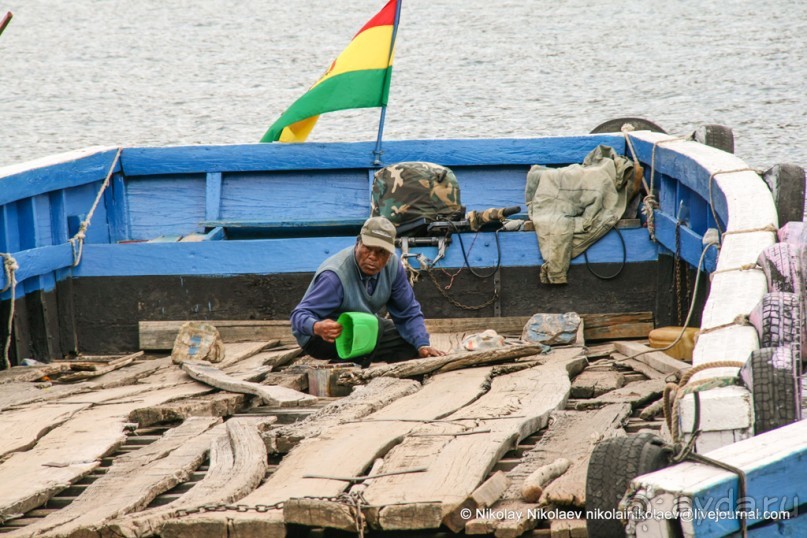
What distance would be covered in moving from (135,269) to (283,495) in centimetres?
484

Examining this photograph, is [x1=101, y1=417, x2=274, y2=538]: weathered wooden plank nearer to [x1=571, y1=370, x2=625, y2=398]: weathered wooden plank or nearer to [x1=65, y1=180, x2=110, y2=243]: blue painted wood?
[x1=571, y1=370, x2=625, y2=398]: weathered wooden plank

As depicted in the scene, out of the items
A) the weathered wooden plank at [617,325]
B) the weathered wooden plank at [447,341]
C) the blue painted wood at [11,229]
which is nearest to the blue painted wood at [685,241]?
the weathered wooden plank at [617,325]

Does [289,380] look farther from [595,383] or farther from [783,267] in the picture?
[783,267]

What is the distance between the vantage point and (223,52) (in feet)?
112

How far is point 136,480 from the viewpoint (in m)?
4.00

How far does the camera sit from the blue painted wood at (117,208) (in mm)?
9148

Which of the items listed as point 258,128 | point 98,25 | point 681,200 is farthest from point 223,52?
point 681,200

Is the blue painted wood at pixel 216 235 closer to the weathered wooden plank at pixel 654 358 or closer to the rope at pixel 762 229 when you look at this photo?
the weathered wooden plank at pixel 654 358

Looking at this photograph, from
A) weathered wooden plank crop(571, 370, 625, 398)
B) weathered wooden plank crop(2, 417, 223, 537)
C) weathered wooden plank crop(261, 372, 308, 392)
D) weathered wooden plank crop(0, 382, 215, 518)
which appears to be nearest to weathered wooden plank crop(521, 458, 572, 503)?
weathered wooden plank crop(2, 417, 223, 537)

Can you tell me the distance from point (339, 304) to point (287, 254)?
1499mm

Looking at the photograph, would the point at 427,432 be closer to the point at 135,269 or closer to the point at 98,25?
the point at 135,269

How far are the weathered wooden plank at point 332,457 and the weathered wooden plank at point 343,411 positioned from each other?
0.22ft

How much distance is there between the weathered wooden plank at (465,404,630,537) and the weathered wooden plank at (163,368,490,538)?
507 mm

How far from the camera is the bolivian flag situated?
9164 millimetres
